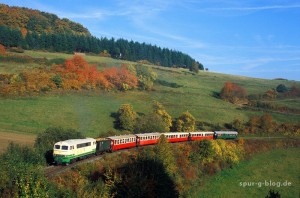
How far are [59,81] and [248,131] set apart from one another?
4883cm

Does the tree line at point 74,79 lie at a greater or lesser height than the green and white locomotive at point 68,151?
greater

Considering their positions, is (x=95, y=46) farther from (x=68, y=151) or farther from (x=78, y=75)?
(x=68, y=151)

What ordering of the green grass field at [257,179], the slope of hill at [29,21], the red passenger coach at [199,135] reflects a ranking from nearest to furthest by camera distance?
the green grass field at [257,179]
the red passenger coach at [199,135]
the slope of hill at [29,21]

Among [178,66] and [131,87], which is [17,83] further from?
[178,66]

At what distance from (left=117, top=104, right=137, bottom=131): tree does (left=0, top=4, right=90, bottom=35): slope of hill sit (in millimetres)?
81037

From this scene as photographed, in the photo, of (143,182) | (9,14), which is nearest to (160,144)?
(143,182)

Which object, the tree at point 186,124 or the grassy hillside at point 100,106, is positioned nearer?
Result: the grassy hillside at point 100,106

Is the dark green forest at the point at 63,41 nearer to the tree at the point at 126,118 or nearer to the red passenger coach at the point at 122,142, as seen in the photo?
the tree at the point at 126,118

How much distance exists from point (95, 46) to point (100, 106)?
69524 millimetres

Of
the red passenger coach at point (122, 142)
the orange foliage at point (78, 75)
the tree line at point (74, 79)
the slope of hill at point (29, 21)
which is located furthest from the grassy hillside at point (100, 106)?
the slope of hill at point (29, 21)

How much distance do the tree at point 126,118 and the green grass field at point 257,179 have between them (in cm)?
2366

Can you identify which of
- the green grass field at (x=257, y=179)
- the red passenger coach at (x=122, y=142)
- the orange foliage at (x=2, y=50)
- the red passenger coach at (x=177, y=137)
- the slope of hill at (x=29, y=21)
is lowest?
the green grass field at (x=257, y=179)

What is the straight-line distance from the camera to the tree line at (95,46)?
11962 cm

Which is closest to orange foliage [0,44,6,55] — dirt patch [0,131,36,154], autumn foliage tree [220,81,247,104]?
dirt patch [0,131,36,154]
